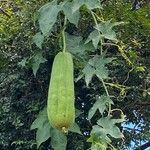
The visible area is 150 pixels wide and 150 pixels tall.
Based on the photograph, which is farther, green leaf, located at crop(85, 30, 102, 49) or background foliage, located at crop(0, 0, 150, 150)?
background foliage, located at crop(0, 0, 150, 150)

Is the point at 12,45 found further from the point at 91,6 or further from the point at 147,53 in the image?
the point at 91,6

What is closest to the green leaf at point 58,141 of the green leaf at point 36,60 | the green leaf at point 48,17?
the green leaf at point 36,60

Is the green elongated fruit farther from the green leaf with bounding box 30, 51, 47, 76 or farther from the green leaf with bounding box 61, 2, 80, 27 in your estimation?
the green leaf with bounding box 30, 51, 47, 76

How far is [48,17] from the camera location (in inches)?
86.4

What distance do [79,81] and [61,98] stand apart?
986mm

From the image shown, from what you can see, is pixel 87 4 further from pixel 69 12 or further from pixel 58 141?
pixel 58 141

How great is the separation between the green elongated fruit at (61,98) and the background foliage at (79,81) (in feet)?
2.64

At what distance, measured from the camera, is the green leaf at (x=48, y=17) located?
85.5 inches

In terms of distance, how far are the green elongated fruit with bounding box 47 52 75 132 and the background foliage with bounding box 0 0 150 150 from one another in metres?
0.80

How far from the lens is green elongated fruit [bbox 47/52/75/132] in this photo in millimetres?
1914

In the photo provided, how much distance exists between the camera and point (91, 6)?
2143mm

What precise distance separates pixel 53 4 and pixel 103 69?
1.11ft

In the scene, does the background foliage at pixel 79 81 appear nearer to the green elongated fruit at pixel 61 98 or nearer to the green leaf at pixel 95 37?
the green leaf at pixel 95 37

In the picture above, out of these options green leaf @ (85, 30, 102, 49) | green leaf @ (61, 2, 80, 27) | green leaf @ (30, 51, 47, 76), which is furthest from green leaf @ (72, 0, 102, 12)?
green leaf @ (30, 51, 47, 76)
